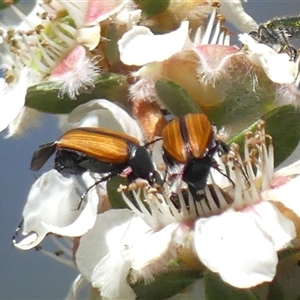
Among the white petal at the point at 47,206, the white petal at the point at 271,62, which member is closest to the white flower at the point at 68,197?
the white petal at the point at 47,206

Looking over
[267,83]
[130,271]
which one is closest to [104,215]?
[130,271]

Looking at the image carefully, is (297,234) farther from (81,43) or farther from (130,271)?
(81,43)

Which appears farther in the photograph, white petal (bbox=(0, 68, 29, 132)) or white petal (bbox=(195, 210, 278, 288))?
white petal (bbox=(0, 68, 29, 132))

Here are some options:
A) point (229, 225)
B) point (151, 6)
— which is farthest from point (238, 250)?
point (151, 6)

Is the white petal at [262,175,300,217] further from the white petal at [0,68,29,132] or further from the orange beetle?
the white petal at [0,68,29,132]

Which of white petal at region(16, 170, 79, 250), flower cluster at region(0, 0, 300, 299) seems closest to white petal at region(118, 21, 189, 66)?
flower cluster at region(0, 0, 300, 299)

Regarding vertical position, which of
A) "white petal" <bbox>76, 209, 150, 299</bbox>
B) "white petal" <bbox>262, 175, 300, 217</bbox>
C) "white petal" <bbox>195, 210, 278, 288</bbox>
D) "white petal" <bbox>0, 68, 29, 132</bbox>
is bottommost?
"white petal" <bbox>76, 209, 150, 299</bbox>
